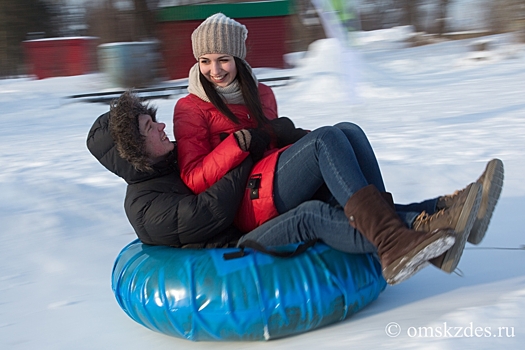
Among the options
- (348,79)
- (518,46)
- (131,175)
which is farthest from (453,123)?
(518,46)

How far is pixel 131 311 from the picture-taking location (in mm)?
2408

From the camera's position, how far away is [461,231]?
6.80ft

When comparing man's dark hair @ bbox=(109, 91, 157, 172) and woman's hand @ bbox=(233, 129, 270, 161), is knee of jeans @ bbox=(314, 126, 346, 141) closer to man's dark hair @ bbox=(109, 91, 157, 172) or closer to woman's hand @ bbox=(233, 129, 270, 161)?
woman's hand @ bbox=(233, 129, 270, 161)

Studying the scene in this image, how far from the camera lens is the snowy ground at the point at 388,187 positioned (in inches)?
88.5

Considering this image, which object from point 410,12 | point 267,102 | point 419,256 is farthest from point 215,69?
point 410,12

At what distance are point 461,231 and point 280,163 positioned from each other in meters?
0.76

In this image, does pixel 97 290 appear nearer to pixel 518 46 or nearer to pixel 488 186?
pixel 488 186

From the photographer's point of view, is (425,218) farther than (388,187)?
No

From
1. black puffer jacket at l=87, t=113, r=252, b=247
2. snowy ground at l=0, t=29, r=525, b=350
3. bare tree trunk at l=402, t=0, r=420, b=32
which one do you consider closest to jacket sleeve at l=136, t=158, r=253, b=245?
black puffer jacket at l=87, t=113, r=252, b=247

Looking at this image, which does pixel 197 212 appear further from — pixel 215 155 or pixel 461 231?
pixel 461 231

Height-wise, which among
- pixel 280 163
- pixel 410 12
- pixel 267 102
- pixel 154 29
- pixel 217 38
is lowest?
pixel 410 12

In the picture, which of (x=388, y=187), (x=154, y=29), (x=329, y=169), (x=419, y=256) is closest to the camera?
(x=419, y=256)

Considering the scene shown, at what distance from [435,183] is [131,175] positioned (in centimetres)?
260

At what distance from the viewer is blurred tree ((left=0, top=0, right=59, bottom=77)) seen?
16156mm
